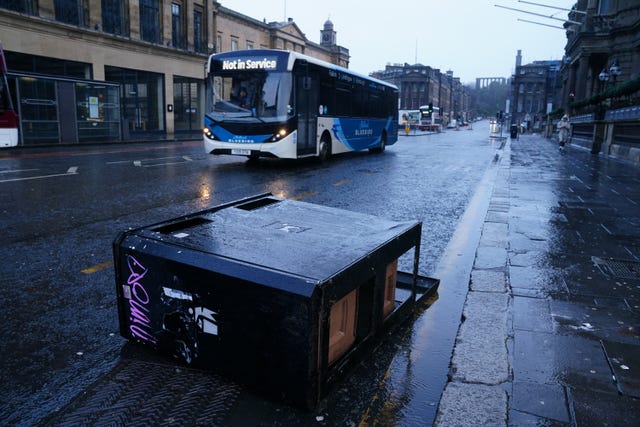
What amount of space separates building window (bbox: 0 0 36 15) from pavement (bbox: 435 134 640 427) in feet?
83.7

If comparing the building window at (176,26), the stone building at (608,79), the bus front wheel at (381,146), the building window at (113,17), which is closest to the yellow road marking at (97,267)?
the stone building at (608,79)

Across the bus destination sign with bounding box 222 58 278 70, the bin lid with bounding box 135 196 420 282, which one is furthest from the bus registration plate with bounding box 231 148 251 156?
the bin lid with bounding box 135 196 420 282

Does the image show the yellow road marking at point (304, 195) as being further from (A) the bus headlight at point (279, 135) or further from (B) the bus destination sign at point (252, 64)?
(B) the bus destination sign at point (252, 64)

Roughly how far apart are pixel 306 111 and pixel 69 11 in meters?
19.4

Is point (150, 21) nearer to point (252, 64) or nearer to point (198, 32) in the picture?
point (198, 32)

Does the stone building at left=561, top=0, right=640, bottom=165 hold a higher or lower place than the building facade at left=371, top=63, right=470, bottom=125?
lower

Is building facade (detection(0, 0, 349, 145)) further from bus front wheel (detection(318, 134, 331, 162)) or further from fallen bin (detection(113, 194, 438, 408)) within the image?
fallen bin (detection(113, 194, 438, 408))

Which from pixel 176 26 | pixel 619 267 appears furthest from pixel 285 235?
pixel 176 26

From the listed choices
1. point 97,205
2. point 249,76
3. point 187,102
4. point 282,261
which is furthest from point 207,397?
point 187,102

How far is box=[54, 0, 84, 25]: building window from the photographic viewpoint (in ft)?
83.7

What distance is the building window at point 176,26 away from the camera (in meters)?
33.8

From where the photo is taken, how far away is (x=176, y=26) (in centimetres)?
3422

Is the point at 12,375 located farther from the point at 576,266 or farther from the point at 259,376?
the point at 576,266

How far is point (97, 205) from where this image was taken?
299 inches
